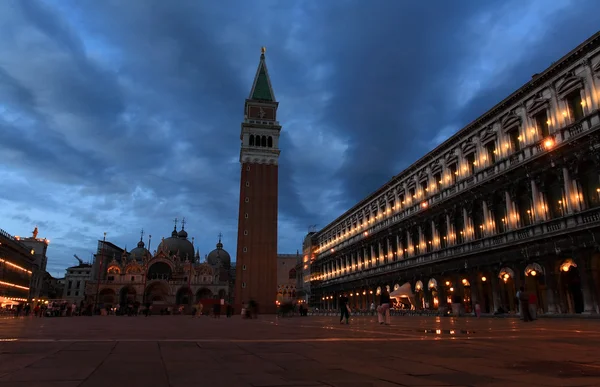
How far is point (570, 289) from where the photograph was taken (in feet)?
92.9

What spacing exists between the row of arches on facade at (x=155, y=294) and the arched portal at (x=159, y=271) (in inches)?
69.1

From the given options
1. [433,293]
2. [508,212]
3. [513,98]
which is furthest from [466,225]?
[513,98]

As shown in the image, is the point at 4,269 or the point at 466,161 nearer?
the point at 466,161

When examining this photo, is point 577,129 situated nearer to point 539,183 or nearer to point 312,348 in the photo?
point 539,183

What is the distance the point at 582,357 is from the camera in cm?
680

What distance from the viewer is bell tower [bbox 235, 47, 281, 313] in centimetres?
7344

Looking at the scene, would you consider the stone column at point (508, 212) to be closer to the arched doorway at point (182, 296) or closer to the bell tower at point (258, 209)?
the bell tower at point (258, 209)

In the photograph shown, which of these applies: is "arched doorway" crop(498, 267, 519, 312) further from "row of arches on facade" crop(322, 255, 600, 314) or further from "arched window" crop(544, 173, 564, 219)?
"arched window" crop(544, 173, 564, 219)

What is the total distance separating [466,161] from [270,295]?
4480cm

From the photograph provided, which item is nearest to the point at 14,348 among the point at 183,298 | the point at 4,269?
the point at 4,269

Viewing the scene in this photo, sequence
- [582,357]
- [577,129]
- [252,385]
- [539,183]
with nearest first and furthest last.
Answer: [252,385] → [582,357] → [577,129] → [539,183]

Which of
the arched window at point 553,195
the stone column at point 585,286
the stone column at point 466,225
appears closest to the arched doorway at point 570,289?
the stone column at point 585,286

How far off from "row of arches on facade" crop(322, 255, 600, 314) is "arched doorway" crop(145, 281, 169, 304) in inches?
2825

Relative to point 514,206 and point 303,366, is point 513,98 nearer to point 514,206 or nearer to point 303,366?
point 514,206
